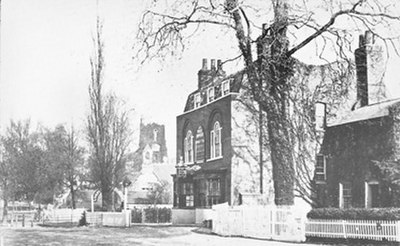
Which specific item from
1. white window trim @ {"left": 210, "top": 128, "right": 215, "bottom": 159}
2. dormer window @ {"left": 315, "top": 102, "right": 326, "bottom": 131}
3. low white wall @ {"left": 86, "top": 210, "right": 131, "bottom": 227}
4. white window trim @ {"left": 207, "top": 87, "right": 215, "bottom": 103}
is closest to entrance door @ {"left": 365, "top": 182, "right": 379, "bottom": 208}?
dormer window @ {"left": 315, "top": 102, "right": 326, "bottom": 131}

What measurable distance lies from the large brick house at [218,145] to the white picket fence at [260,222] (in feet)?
1.10

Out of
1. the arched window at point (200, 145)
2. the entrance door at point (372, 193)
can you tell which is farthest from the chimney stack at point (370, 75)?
the arched window at point (200, 145)

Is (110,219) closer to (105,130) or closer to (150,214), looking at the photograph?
(150,214)

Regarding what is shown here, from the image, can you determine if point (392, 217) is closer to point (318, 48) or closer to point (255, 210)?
point (255, 210)

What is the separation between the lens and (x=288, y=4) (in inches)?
399

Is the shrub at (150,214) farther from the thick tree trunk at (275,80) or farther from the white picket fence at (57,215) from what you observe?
the white picket fence at (57,215)

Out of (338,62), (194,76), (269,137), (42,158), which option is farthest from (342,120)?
(42,158)

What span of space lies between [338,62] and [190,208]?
500 centimetres

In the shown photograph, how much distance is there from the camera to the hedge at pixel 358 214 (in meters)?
11.2

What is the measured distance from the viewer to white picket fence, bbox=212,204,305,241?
39.1ft

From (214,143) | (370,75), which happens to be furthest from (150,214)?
(370,75)

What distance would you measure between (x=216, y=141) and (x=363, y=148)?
18.7ft

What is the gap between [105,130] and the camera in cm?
936

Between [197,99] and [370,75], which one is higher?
[370,75]
